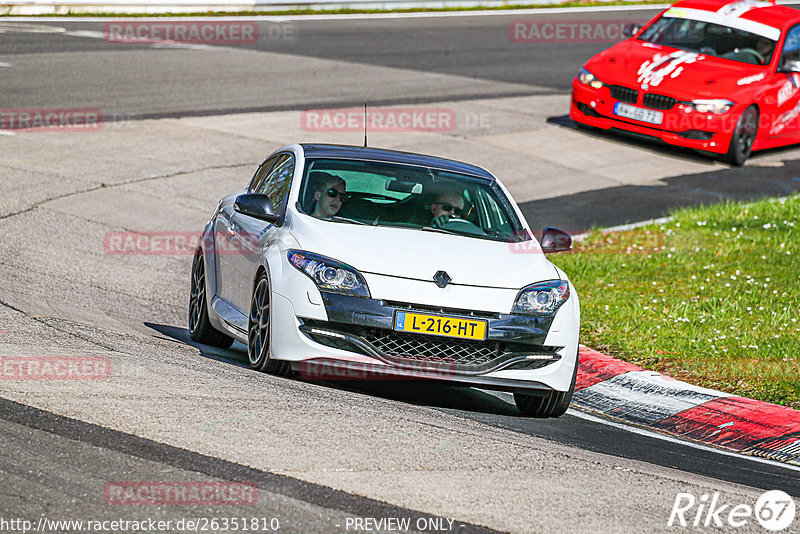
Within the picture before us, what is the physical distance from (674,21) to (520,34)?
11.0 m

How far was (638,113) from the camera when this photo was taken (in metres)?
17.3

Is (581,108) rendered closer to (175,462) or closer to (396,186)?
(396,186)

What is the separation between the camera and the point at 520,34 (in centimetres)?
2942

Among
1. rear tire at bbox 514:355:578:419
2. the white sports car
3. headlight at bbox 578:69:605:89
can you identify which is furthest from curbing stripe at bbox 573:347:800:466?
headlight at bbox 578:69:605:89

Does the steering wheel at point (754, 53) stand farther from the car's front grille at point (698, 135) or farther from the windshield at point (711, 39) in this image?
the car's front grille at point (698, 135)

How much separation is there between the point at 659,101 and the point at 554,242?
962 centimetres

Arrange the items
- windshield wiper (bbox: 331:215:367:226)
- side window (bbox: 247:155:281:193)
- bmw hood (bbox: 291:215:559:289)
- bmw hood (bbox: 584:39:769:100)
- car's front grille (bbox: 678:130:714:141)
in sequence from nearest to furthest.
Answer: bmw hood (bbox: 291:215:559:289), windshield wiper (bbox: 331:215:367:226), side window (bbox: 247:155:281:193), bmw hood (bbox: 584:39:769:100), car's front grille (bbox: 678:130:714:141)

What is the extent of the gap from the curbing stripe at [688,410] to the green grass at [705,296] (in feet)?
1.02

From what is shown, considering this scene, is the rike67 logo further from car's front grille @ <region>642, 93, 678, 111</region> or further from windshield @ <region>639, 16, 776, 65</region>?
windshield @ <region>639, 16, 776, 65</region>

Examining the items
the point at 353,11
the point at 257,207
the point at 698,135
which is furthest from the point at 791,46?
the point at 353,11

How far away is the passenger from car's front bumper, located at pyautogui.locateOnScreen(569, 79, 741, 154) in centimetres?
994

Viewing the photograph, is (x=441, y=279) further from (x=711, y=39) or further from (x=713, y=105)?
(x=711, y=39)

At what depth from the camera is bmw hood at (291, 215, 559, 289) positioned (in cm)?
709

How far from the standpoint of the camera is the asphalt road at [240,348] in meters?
5.15
